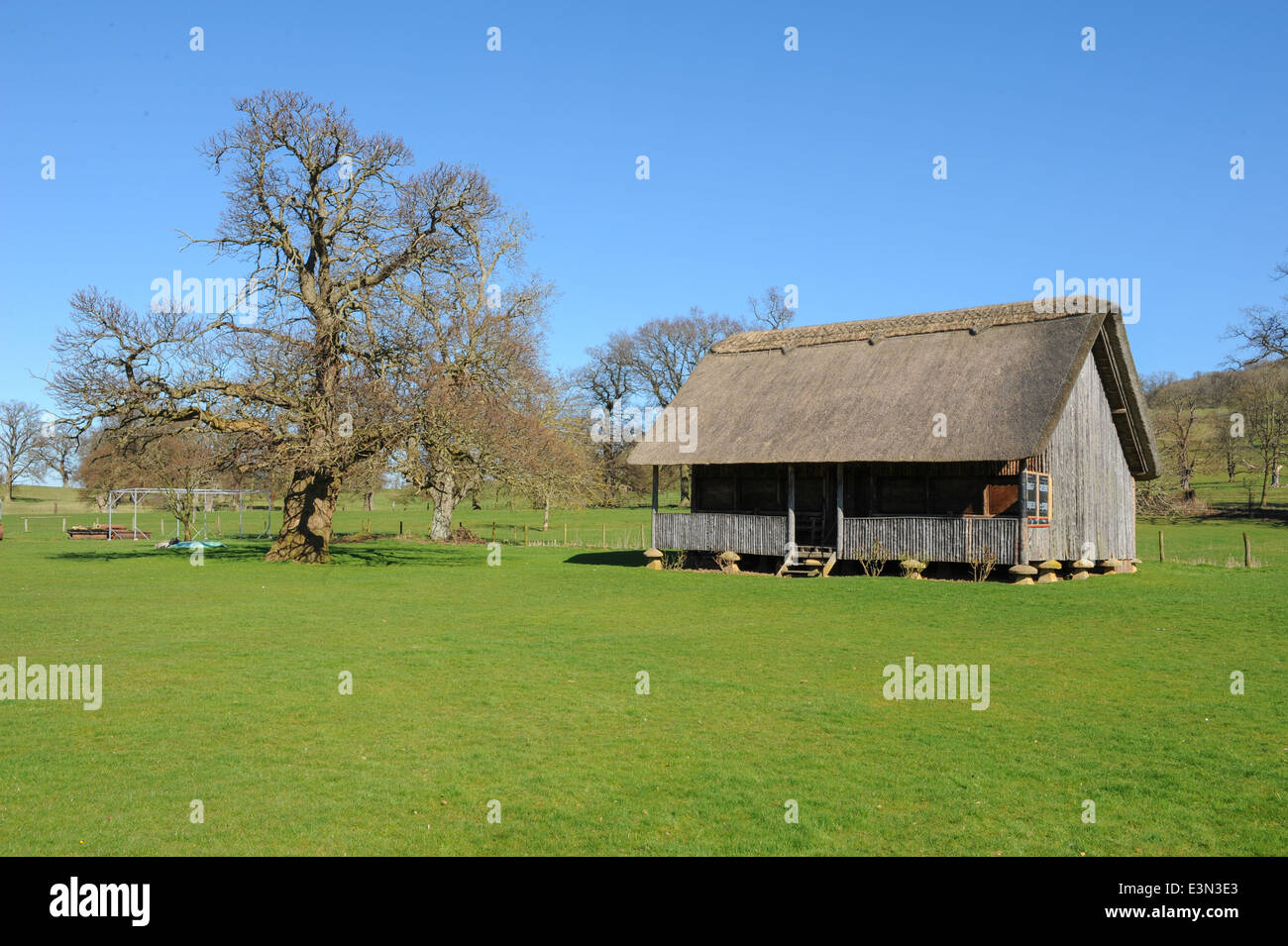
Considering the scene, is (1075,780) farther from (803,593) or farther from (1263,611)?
(803,593)

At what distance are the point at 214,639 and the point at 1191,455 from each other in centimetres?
7481

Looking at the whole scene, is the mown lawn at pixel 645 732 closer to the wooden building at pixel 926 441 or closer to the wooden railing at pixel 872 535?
the wooden railing at pixel 872 535

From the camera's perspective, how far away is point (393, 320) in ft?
122

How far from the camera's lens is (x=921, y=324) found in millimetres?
33156

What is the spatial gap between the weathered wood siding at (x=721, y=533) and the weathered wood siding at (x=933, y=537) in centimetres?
238

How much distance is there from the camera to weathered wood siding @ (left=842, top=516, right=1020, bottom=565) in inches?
1073

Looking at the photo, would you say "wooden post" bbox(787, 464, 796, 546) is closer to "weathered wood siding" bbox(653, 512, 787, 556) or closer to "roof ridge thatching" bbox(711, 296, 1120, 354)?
"weathered wood siding" bbox(653, 512, 787, 556)

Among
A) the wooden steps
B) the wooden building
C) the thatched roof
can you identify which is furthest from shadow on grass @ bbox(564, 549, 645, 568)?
the wooden steps

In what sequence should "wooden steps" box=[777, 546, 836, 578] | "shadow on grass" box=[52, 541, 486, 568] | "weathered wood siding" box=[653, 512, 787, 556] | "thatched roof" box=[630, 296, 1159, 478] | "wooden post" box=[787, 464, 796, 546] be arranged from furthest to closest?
"shadow on grass" box=[52, 541, 486, 568] → "weathered wood siding" box=[653, 512, 787, 556] → "wooden post" box=[787, 464, 796, 546] → "wooden steps" box=[777, 546, 836, 578] → "thatched roof" box=[630, 296, 1159, 478]

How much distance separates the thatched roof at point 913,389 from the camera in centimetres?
2777

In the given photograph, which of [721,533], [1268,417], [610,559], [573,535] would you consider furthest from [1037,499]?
[1268,417]

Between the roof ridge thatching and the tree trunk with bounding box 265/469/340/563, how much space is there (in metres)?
16.4

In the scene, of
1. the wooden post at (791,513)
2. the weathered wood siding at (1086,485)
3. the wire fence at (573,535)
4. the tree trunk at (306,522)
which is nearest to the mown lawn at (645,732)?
the weathered wood siding at (1086,485)
